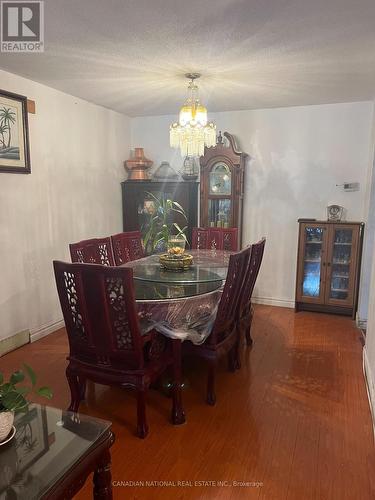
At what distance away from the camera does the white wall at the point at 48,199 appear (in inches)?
122

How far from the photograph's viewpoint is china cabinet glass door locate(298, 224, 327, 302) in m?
4.01

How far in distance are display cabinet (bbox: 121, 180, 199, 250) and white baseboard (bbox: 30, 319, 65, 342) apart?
1578mm

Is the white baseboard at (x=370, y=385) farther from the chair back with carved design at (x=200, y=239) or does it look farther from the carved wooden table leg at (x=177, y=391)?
the chair back with carved design at (x=200, y=239)

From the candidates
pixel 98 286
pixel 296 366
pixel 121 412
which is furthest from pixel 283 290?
pixel 98 286

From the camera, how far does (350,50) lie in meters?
2.39

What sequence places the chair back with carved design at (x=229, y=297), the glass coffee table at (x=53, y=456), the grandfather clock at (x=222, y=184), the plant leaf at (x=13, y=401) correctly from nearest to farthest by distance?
the glass coffee table at (x=53, y=456)
the plant leaf at (x=13, y=401)
the chair back with carved design at (x=229, y=297)
the grandfather clock at (x=222, y=184)

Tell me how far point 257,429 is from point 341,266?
8.17 feet

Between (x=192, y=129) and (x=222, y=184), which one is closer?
(x=192, y=129)

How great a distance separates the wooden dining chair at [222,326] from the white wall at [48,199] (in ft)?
5.95

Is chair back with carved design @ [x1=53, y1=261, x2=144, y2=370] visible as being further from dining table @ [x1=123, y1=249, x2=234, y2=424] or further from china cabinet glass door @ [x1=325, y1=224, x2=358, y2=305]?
china cabinet glass door @ [x1=325, y1=224, x2=358, y2=305]

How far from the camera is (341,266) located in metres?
4.00

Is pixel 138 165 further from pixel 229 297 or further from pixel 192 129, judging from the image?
pixel 229 297

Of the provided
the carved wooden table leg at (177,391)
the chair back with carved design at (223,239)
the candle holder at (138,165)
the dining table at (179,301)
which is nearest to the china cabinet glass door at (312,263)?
the chair back with carved design at (223,239)

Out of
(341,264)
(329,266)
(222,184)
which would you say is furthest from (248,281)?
(222,184)
